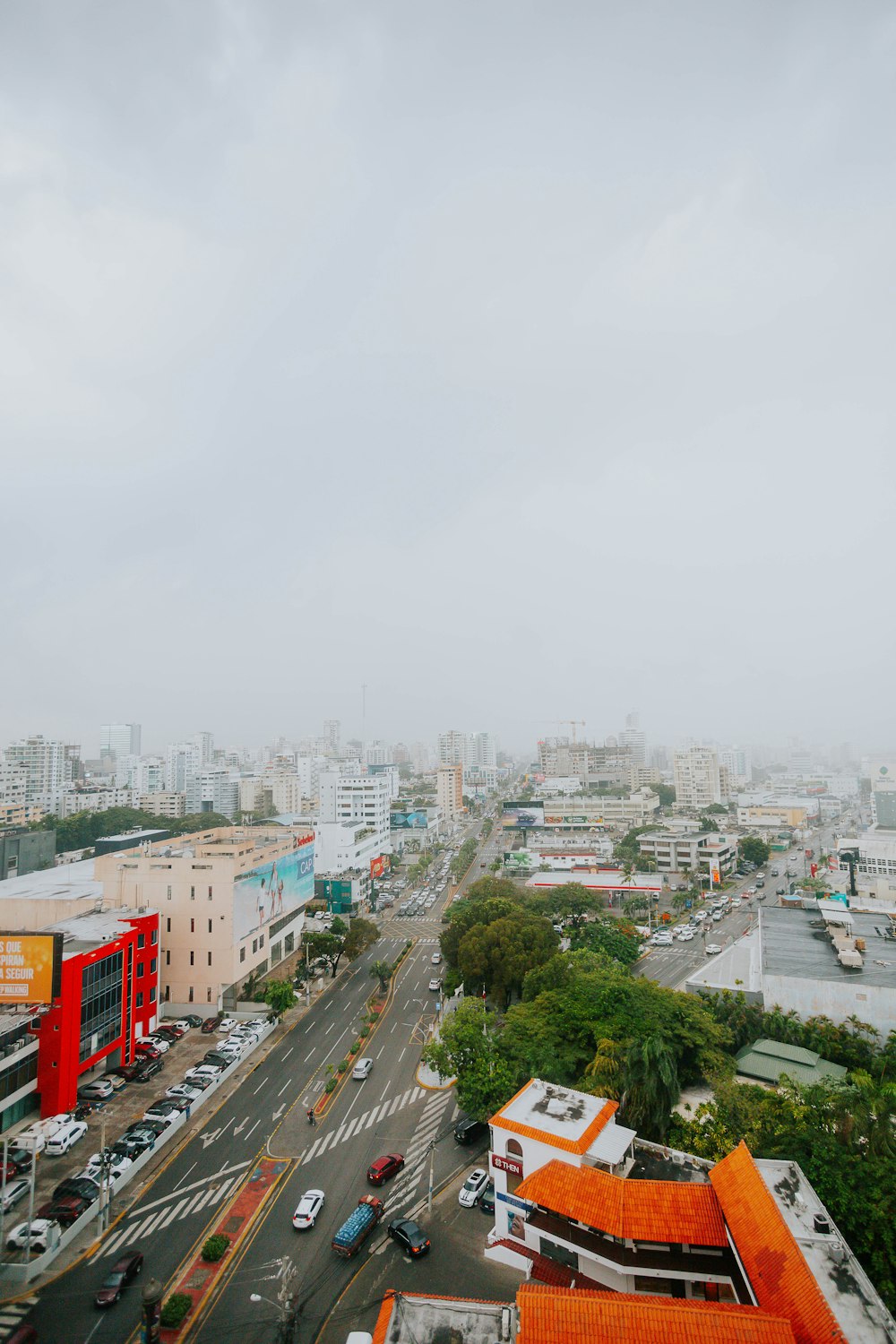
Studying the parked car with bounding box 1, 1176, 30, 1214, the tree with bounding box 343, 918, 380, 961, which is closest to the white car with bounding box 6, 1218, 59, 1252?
the parked car with bounding box 1, 1176, 30, 1214

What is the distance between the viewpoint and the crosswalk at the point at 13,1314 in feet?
40.6

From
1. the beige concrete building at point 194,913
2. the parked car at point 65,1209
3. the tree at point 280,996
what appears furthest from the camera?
the beige concrete building at point 194,913

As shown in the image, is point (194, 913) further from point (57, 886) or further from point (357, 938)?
point (357, 938)

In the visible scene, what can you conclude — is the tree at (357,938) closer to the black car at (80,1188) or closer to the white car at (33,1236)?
the black car at (80,1188)

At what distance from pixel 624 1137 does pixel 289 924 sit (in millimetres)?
25747

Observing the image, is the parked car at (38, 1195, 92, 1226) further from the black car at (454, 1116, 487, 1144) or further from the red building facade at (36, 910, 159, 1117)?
the black car at (454, 1116, 487, 1144)

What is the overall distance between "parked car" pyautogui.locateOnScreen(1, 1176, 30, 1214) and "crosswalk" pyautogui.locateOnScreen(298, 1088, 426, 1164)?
665cm

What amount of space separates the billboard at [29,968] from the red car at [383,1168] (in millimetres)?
10674

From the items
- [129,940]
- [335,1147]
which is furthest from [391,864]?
[335,1147]

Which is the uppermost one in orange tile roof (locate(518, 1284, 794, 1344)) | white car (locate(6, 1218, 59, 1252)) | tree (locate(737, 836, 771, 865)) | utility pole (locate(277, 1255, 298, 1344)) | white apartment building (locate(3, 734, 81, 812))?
white apartment building (locate(3, 734, 81, 812))

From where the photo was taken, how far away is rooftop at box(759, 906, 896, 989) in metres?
25.0

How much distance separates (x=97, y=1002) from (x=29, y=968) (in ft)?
10.4

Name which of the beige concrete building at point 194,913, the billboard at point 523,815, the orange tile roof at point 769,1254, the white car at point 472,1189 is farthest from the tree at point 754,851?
the orange tile roof at point 769,1254

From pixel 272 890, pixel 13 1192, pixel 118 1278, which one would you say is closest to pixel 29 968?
pixel 13 1192
